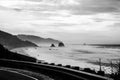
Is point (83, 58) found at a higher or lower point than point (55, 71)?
higher

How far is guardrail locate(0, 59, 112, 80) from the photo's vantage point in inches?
423

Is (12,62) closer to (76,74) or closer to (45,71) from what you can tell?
(45,71)

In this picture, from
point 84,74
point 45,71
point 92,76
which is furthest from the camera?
point 45,71

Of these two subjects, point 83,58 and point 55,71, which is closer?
point 55,71

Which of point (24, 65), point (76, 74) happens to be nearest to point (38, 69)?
point (24, 65)

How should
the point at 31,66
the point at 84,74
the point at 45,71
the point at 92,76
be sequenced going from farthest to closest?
1. the point at 31,66
2. the point at 45,71
3. the point at 84,74
4. the point at 92,76

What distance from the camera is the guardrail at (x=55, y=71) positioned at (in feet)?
35.3

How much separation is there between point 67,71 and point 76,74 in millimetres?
1187

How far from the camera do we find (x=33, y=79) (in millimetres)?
12328

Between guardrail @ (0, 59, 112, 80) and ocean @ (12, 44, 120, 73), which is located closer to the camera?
guardrail @ (0, 59, 112, 80)

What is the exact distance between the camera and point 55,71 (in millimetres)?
13664

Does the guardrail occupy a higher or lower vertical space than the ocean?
lower

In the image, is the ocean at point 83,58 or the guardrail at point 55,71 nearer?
the guardrail at point 55,71

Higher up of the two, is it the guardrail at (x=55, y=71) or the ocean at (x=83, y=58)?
the ocean at (x=83, y=58)
